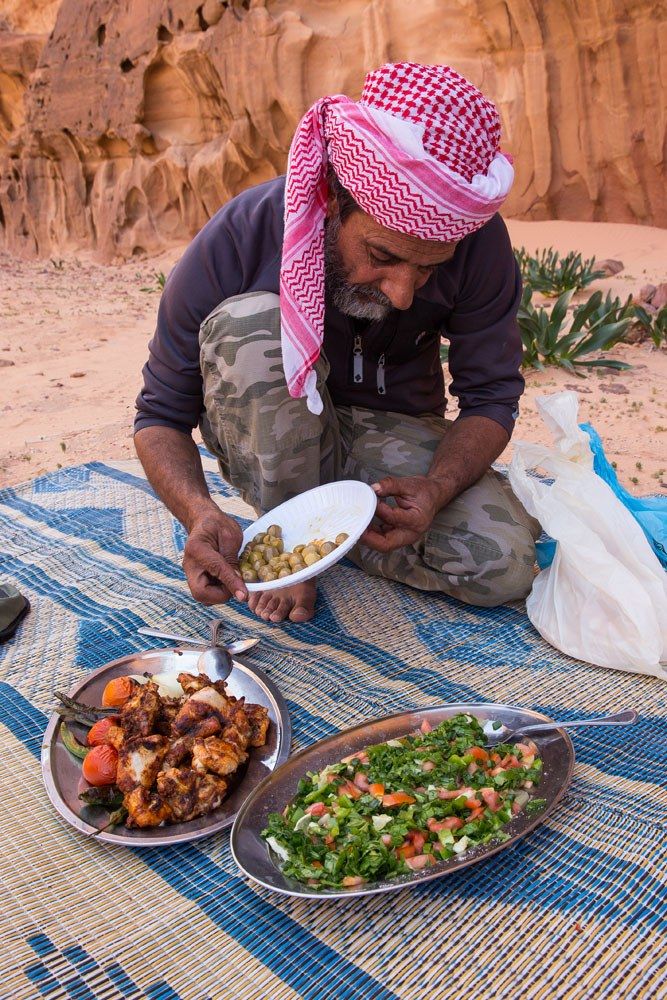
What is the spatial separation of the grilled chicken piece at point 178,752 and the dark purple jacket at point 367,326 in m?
1.05

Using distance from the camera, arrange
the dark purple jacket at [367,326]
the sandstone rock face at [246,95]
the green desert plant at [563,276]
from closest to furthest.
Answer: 1. the dark purple jacket at [367,326]
2. the green desert plant at [563,276]
3. the sandstone rock face at [246,95]

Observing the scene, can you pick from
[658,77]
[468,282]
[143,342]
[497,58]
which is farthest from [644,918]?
[497,58]

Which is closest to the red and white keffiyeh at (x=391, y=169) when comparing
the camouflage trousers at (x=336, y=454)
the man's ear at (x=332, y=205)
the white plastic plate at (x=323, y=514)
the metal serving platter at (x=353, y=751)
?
the man's ear at (x=332, y=205)

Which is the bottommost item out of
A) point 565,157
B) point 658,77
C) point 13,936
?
point 13,936

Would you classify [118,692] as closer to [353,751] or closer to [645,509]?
[353,751]

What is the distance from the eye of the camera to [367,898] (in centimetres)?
137

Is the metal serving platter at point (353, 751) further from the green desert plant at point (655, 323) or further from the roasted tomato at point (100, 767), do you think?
the green desert plant at point (655, 323)

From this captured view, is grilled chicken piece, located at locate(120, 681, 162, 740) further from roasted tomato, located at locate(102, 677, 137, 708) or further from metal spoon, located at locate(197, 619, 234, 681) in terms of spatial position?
metal spoon, located at locate(197, 619, 234, 681)

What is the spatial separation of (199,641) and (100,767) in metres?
0.64

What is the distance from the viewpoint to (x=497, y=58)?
28.5ft

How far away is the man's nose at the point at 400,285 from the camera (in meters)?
1.97

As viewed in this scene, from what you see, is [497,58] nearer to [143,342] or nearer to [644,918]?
[143,342]

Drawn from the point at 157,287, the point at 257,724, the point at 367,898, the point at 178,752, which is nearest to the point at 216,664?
the point at 257,724

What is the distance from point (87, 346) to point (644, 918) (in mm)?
6716
